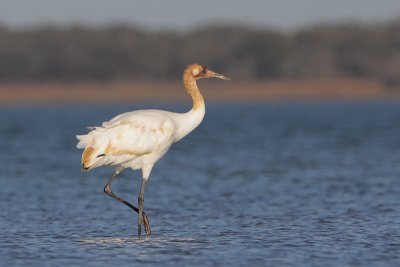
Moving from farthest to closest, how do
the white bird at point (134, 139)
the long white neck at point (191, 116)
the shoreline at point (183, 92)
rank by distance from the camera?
the shoreline at point (183, 92) < the long white neck at point (191, 116) < the white bird at point (134, 139)

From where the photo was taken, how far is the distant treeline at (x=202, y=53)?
255ft

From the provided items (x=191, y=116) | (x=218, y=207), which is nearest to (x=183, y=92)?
(x=218, y=207)

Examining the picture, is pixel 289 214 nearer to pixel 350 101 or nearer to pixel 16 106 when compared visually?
pixel 350 101

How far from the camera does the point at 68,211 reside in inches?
657

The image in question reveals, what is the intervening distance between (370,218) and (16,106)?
209ft

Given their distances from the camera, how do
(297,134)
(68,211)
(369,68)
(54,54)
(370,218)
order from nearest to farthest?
1. (370,218)
2. (68,211)
3. (297,134)
4. (369,68)
5. (54,54)

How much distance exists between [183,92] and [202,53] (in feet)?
53.7

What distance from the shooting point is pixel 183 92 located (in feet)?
231

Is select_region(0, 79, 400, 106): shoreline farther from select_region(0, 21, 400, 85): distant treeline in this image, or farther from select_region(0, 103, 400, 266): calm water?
select_region(0, 103, 400, 266): calm water

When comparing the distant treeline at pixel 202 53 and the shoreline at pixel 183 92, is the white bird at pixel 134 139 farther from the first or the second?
the distant treeline at pixel 202 53

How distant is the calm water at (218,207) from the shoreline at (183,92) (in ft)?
123

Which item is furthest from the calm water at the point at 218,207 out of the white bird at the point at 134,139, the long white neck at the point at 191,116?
the long white neck at the point at 191,116

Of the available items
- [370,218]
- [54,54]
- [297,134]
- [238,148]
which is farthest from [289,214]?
[54,54]

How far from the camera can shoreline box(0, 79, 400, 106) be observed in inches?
2776
